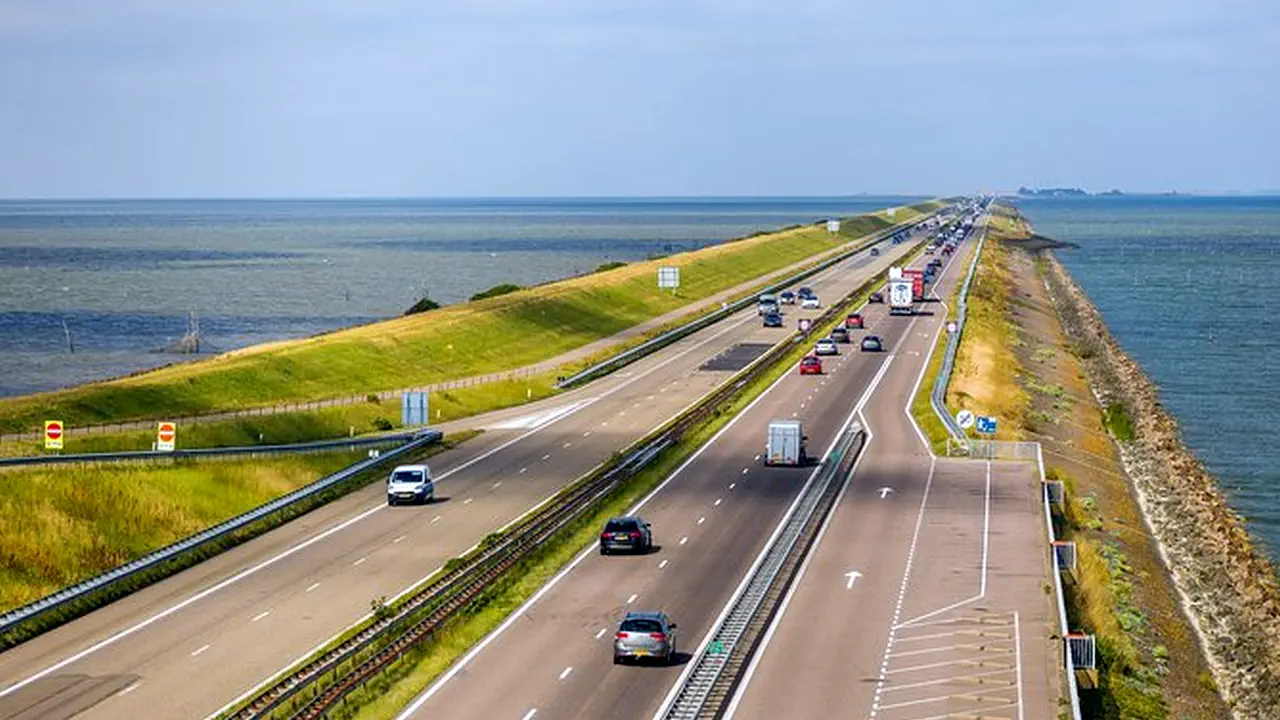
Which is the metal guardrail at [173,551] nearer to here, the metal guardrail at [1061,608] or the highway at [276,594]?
the highway at [276,594]

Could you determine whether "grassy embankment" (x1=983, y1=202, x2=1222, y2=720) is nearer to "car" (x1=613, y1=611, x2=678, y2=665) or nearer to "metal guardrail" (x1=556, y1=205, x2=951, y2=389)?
"car" (x1=613, y1=611, x2=678, y2=665)

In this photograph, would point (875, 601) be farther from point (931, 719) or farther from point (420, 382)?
point (420, 382)

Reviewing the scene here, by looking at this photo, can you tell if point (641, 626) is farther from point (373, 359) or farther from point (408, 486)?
point (373, 359)

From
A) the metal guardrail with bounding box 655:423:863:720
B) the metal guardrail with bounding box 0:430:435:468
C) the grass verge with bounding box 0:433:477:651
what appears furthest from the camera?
the metal guardrail with bounding box 0:430:435:468

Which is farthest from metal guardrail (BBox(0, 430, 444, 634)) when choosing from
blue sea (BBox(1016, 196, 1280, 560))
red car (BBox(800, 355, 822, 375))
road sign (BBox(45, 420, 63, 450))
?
red car (BBox(800, 355, 822, 375))

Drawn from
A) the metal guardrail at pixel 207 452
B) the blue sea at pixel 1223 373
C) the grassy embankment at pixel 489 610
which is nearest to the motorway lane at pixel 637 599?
the grassy embankment at pixel 489 610

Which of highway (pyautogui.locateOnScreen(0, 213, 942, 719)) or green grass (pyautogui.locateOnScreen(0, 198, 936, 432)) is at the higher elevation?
green grass (pyautogui.locateOnScreen(0, 198, 936, 432))
